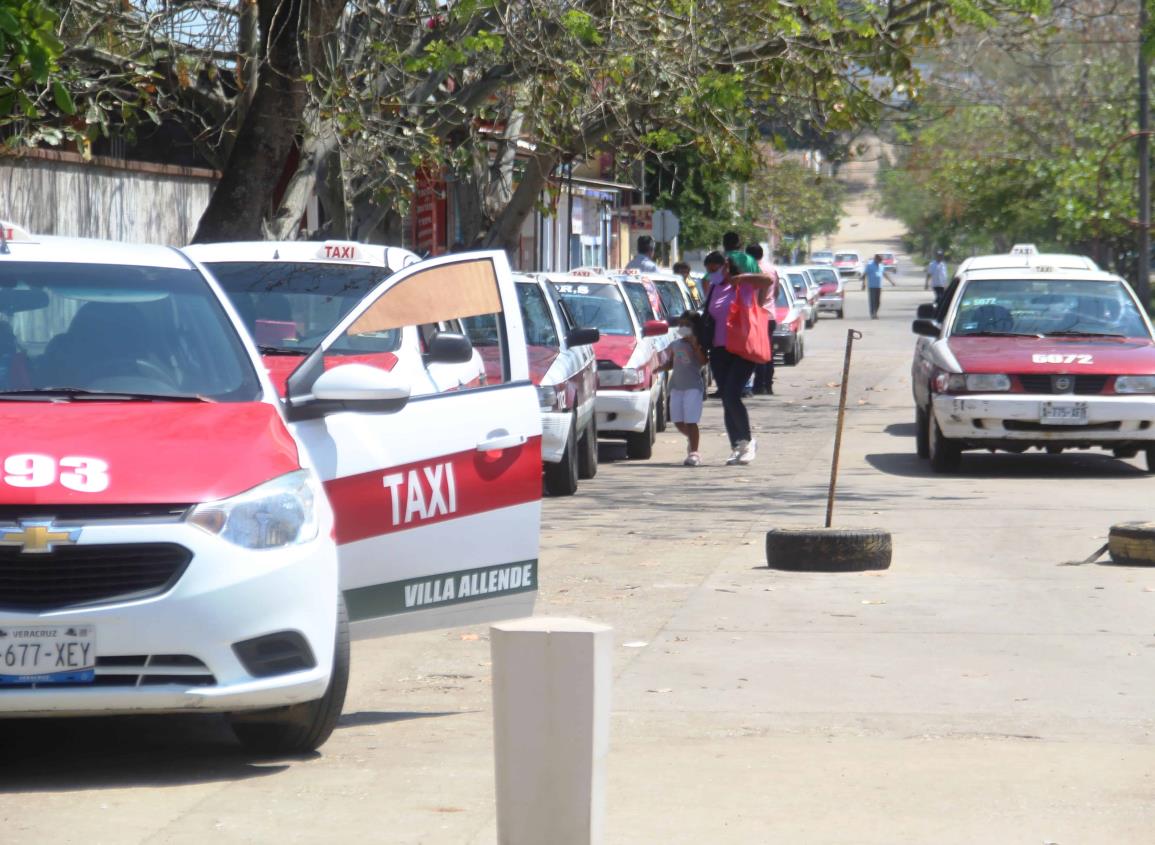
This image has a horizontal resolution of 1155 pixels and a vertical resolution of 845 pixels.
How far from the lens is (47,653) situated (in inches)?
216

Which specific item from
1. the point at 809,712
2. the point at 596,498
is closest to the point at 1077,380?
the point at 596,498

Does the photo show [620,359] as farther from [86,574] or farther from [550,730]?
[550,730]

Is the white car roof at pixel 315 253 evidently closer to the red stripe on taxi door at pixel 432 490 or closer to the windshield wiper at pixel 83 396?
the red stripe on taxi door at pixel 432 490

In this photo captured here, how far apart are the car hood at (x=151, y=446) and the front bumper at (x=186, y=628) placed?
5.5 inches

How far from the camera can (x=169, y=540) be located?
550 cm

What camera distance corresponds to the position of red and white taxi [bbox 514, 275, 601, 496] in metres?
14.0

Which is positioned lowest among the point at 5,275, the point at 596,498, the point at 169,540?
the point at 596,498

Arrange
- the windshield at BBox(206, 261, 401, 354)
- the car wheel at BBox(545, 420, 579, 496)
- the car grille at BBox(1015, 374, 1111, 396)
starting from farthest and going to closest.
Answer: the car grille at BBox(1015, 374, 1111, 396) < the car wheel at BBox(545, 420, 579, 496) < the windshield at BBox(206, 261, 401, 354)

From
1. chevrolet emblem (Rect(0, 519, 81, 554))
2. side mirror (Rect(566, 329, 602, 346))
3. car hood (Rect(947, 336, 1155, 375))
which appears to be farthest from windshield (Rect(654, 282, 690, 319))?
chevrolet emblem (Rect(0, 519, 81, 554))

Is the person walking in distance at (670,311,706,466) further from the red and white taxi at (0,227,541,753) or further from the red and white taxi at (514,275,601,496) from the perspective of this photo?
the red and white taxi at (0,227,541,753)

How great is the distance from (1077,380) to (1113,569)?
15.9ft

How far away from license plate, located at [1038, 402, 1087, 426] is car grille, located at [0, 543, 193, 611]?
35.1 feet

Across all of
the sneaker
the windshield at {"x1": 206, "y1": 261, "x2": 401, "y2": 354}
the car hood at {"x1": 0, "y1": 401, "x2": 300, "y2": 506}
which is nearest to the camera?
the car hood at {"x1": 0, "y1": 401, "x2": 300, "y2": 506}

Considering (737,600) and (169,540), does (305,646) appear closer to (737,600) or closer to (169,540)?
(169,540)
